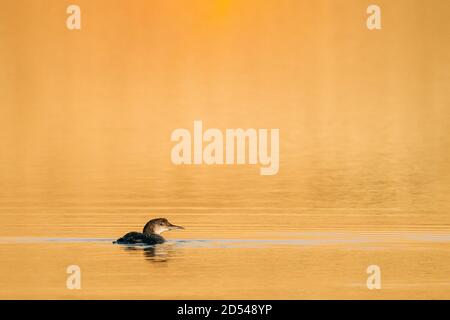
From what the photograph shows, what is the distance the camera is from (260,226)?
627 inches

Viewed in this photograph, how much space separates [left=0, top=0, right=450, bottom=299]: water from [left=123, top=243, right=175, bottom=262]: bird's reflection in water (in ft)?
0.15

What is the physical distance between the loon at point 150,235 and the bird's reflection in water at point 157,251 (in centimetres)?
7

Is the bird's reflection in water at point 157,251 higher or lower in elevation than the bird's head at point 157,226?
lower

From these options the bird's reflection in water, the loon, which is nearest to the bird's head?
the loon

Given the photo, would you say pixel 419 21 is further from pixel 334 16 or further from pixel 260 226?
pixel 260 226

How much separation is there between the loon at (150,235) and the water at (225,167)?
5.5 inches

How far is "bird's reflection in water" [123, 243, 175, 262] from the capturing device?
44.3ft

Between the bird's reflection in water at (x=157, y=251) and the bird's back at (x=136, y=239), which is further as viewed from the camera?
the bird's back at (x=136, y=239)

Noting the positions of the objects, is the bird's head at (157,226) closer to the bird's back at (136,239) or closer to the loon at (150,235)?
the loon at (150,235)

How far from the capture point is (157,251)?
46.2 feet

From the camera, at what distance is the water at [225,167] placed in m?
12.9

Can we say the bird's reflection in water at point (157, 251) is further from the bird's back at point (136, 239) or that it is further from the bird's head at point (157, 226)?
the bird's head at point (157, 226)

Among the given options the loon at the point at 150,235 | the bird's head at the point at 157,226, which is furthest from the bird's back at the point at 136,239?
the bird's head at the point at 157,226

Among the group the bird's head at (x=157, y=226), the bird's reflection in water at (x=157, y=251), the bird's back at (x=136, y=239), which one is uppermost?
the bird's head at (x=157, y=226)
